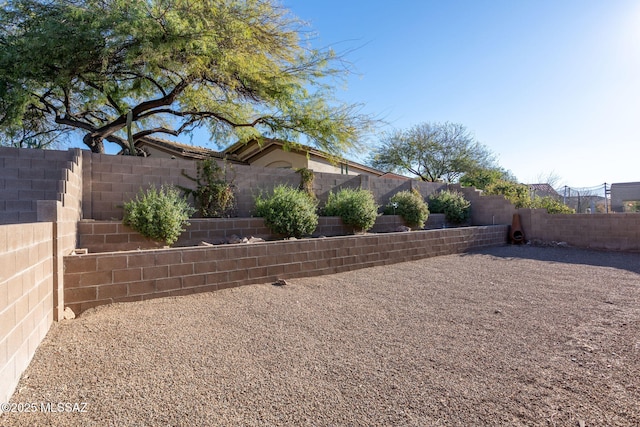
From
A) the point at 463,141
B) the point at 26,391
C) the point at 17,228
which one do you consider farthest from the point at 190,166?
the point at 463,141

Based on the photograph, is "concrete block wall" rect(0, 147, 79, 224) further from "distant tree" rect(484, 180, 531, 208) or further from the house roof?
"distant tree" rect(484, 180, 531, 208)

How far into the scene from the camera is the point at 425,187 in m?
12.1

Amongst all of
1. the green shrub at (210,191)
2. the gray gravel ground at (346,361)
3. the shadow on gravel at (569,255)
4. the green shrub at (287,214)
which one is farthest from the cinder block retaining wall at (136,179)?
the shadow on gravel at (569,255)

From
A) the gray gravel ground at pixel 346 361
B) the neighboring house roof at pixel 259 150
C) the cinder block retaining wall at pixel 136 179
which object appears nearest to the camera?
the gray gravel ground at pixel 346 361

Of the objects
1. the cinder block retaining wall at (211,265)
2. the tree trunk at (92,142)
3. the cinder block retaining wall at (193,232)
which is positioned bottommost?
the cinder block retaining wall at (211,265)

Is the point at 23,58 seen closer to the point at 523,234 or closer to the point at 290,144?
the point at 290,144

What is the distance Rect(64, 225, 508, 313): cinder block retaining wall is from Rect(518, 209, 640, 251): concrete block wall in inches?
211

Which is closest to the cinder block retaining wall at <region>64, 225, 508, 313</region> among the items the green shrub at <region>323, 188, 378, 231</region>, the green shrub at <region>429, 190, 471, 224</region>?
the green shrub at <region>323, 188, 378, 231</region>

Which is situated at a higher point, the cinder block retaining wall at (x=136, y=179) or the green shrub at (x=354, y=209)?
the cinder block retaining wall at (x=136, y=179)

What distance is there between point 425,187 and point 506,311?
27.6ft

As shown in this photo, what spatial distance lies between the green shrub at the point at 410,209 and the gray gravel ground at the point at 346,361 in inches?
196

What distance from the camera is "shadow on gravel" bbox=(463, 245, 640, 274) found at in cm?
762

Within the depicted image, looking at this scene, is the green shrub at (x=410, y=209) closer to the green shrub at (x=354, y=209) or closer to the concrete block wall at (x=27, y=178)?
the green shrub at (x=354, y=209)

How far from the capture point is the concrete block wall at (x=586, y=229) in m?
9.44
